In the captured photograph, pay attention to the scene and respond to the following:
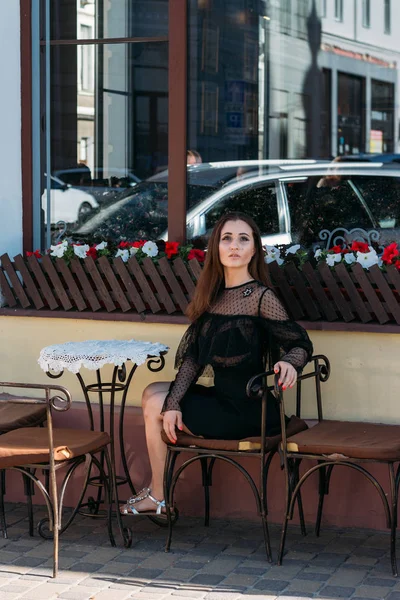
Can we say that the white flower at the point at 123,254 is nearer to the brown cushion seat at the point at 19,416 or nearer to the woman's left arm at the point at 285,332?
the brown cushion seat at the point at 19,416

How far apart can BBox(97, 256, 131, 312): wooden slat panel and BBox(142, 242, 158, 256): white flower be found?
204 mm

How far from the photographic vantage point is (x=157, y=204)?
595cm

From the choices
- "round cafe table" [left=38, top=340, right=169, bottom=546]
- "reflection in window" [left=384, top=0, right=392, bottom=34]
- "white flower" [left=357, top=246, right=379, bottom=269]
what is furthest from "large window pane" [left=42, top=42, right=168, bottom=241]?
"reflection in window" [left=384, top=0, right=392, bottom=34]

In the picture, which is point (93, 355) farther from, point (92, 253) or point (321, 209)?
point (321, 209)

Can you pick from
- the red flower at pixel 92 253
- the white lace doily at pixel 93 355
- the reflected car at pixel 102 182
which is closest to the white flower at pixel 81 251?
the red flower at pixel 92 253

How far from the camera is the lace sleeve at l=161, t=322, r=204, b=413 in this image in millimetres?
4820

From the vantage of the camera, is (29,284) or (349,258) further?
(29,284)

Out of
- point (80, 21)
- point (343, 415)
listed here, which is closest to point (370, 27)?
point (80, 21)

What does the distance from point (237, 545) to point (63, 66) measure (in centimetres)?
286

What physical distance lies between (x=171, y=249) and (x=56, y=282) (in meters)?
0.63

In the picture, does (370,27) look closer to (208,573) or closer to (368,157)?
(368,157)

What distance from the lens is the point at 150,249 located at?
5508 mm

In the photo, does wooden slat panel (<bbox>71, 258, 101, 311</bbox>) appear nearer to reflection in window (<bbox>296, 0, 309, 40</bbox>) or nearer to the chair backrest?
the chair backrest

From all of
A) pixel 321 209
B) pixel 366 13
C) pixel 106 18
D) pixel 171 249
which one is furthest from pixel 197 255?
pixel 366 13
